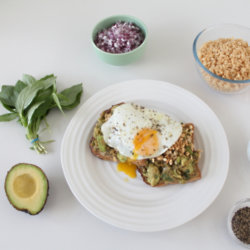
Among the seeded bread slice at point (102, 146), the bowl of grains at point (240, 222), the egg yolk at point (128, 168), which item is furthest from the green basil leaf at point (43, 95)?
the bowl of grains at point (240, 222)

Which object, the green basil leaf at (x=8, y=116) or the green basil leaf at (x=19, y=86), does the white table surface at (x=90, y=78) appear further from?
the green basil leaf at (x=19, y=86)

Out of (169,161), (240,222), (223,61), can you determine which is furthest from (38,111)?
(240,222)

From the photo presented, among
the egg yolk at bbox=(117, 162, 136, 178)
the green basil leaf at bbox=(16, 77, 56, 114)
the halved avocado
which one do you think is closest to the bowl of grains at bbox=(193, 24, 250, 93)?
the egg yolk at bbox=(117, 162, 136, 178)

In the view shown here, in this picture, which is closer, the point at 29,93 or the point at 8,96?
the point at 29,93

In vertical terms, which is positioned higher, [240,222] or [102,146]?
[102,146]

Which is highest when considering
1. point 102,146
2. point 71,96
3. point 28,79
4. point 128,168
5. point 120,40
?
point 120,40

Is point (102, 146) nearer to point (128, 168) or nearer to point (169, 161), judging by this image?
point (128, 168)

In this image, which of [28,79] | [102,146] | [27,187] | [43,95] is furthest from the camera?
[28,79]
